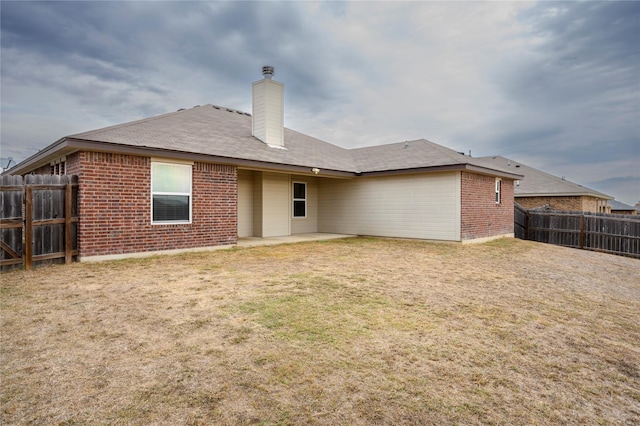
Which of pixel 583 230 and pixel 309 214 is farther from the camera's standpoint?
pixel 309 214

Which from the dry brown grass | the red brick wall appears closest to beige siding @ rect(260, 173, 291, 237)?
the red brick wall

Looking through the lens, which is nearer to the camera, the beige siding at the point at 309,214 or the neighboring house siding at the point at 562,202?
the beige siding at the point at 309,214

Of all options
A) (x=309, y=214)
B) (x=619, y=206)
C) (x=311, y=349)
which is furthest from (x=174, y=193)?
(x=619, y=206)

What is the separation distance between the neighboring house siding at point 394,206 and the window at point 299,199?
105 centimetres

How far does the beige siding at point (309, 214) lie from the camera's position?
626 inches

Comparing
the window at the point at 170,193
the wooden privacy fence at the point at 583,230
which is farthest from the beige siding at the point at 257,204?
the wooden privacy fence at the point at 583,230

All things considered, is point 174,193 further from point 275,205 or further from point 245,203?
point 275,205

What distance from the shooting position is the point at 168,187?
31.7ft

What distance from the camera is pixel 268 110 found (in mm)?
13844

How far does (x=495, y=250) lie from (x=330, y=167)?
23.1 ft

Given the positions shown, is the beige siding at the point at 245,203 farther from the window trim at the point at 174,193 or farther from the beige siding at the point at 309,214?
the window trim at the point at 174,193

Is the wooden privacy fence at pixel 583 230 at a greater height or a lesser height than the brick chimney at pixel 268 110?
lesser

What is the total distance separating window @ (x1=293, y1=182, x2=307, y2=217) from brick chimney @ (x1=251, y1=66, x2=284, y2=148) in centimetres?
237

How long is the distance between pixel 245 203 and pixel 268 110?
3947 mm
